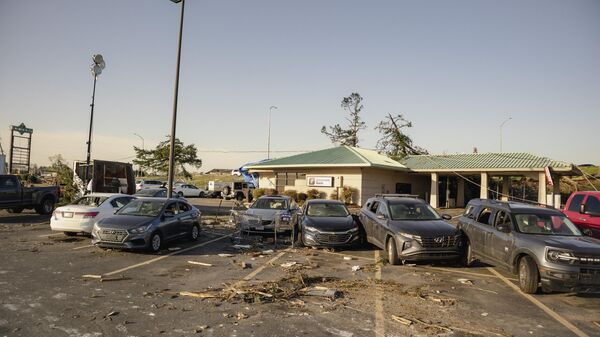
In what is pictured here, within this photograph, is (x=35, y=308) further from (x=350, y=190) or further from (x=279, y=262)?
(x=350, y=190)

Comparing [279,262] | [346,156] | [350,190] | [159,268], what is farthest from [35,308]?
[346,156]

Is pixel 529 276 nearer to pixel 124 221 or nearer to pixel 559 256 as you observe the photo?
pixel 559 256

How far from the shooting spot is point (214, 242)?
516 inches

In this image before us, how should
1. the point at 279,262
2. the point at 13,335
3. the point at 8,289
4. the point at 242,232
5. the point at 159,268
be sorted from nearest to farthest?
the point at 13,335 → the point at 8,289 → the point at 159,268 → the point at 279,262 → the point at 242,232

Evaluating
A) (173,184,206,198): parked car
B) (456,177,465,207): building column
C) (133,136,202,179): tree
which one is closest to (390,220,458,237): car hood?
(456,177,465,207): building column

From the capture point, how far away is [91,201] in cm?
1318

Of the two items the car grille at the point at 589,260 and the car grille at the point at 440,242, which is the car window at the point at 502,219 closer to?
the car grille at the point at 440,242

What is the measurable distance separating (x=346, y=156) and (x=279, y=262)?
21366mm

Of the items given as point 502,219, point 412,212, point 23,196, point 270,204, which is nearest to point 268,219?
point 270,204

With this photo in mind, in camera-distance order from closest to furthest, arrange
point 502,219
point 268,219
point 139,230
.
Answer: point 502,219, point 139,230, point 268,219

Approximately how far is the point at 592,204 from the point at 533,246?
5.39 m

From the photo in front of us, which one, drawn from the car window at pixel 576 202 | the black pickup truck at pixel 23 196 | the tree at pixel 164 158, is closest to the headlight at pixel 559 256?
the car window at pixel 576 202

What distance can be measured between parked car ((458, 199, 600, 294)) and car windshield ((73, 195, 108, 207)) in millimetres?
11172

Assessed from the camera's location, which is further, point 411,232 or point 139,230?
point 139,230
